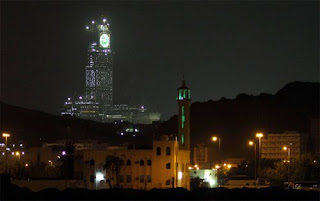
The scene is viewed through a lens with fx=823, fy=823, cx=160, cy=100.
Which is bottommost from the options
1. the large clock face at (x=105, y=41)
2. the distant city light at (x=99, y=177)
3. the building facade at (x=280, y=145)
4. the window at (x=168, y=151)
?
the distant city light at (x=99, y=177)

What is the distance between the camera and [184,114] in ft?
201

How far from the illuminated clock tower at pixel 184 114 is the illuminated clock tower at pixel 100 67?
68436mm

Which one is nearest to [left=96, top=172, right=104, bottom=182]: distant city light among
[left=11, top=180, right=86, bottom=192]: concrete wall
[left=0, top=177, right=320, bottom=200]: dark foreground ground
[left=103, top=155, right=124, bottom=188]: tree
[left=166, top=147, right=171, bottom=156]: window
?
[left=103, top=155, right=124, bottom=188]: tree

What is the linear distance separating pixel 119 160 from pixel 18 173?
668cm

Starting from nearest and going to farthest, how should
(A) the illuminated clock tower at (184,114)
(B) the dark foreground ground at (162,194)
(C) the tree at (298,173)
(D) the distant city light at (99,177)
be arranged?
(B) the dark foreground ground at (162,194)
(D) the distant city light at (99,177)
(C) the tree at (298,173)
(A) the illuminated clock tower at (184,114)

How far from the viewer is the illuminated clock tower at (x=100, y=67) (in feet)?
424

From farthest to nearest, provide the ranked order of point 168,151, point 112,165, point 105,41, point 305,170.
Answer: point 105,41 → point 305,170 → point 112,165 → point 168,151

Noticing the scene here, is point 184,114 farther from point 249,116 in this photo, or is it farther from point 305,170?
point 249,116

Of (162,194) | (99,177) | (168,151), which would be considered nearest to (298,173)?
(168,151)

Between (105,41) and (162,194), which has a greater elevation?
(105,41)

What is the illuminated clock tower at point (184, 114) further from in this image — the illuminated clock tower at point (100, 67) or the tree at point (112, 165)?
the illuminated clock tower at point (100, 67)

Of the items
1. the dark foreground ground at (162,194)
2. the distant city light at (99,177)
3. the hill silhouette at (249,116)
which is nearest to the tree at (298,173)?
the distant city light at (99,177)

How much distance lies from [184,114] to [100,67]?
236 ft

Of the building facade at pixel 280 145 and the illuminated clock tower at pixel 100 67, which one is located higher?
the illuminated clock tower at pixel 100 67
